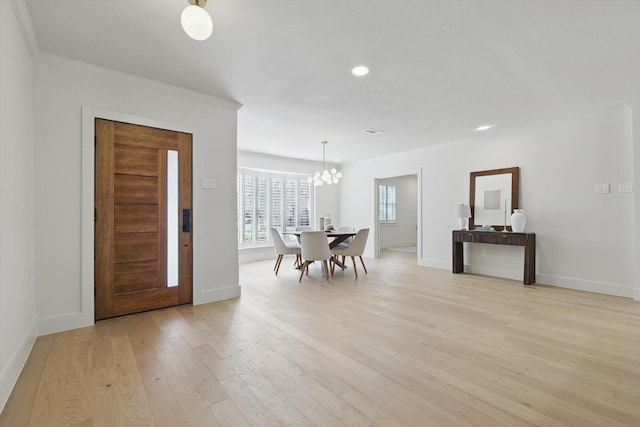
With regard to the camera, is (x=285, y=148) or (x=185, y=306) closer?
(x=185, y=306)

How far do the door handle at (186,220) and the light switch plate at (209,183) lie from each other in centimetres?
36

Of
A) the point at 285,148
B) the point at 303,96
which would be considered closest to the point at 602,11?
the point at 303,96

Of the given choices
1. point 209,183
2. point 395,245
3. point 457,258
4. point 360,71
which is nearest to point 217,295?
point 209,183

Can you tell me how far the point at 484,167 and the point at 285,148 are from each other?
394 cm

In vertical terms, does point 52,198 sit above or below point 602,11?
below

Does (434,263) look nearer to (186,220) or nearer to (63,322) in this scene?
(186,220)

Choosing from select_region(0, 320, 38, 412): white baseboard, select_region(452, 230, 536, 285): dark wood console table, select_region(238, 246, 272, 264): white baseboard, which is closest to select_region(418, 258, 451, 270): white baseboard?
select_region(452, 230, 536, 285): dark wood console table

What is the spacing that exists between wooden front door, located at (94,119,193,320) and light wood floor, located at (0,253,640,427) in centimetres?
28

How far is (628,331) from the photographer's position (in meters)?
2.70

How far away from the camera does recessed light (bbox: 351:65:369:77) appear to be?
2836mm

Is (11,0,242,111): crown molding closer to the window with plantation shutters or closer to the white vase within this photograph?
the window with plantation shutters

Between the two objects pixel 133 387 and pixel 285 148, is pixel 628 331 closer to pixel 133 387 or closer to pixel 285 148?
pixel 133 387

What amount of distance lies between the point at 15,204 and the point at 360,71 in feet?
9.93

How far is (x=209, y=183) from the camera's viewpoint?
142 inches
